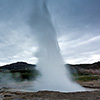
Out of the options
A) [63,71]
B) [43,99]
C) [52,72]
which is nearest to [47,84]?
[52,72]

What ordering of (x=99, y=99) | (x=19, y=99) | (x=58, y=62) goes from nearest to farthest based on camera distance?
(x=99, y=99), (x=19, y=99), (x=58, y=62)

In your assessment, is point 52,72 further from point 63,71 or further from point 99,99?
point 99,99

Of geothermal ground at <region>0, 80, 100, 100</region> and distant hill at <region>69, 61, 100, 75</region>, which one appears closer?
geothermal ground at <region>0, 80, 100, 100</region>

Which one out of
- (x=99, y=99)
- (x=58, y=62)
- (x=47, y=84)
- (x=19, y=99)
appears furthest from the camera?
(x=58, y=62)

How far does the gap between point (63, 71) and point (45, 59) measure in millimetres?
3098

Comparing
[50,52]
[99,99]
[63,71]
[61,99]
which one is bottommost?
[99,99]

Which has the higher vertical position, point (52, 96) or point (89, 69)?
point (89, 69)

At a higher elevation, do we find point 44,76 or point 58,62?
point 58,62

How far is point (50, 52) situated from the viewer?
19.6 metres

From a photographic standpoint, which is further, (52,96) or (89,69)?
(89,69)

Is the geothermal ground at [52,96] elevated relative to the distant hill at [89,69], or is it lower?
lower

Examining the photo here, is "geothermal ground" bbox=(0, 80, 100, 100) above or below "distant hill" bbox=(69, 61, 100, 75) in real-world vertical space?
below

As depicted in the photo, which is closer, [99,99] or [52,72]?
[99,99]

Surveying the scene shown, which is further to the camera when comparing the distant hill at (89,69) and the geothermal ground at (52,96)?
the distant hill at (89,69)
